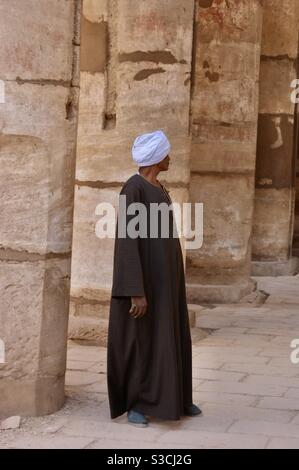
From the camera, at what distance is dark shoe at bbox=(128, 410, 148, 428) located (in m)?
5.50

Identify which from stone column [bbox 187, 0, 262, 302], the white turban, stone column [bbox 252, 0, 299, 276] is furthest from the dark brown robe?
stone column [bbox 252, 0, 299, 276]

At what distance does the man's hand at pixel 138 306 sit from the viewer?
540cm

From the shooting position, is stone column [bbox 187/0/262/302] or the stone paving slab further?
stone column [bbox 187/0/262/302]

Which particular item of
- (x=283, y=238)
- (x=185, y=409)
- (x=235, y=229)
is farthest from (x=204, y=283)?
(x=185, y=409)

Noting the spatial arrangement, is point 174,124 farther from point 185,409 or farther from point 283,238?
point 283,238

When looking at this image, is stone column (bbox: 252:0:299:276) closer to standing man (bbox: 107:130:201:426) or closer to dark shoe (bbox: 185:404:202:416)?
dark shoe (bbox: 185:404:202:416)

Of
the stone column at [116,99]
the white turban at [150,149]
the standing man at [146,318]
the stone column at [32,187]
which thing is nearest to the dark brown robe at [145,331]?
the standing man at [146,318]

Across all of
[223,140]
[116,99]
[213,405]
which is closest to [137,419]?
[213,405]

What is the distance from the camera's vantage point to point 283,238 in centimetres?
1415

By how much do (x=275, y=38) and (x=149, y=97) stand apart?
616cm

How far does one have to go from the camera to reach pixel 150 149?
559cm

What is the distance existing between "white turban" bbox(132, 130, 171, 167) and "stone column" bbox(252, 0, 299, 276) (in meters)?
8.38

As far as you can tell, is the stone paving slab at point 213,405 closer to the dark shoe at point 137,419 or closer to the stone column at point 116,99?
the dark shoe at point 137,419

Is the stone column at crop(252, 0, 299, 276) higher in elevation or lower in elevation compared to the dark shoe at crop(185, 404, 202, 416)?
higher
